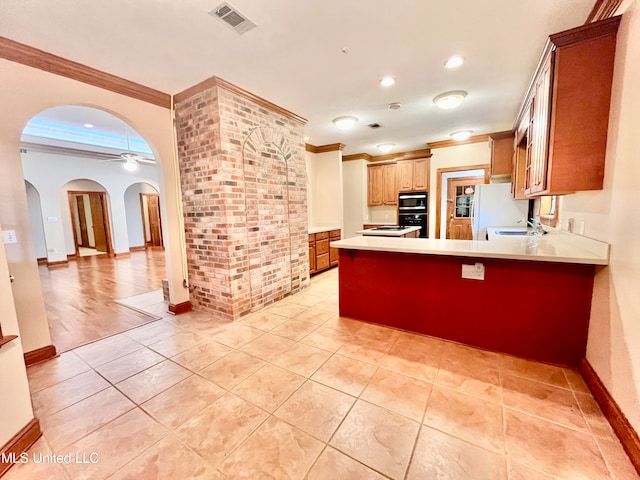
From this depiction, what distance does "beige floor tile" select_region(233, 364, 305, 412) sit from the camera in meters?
1.76

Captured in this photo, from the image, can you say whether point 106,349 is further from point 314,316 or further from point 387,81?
point 387,81

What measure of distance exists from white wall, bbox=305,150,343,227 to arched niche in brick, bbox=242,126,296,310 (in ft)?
6.74

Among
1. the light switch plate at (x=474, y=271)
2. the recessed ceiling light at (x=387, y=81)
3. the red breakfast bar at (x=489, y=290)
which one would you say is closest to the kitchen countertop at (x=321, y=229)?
the red breakfast bar at (x=489, y=290)

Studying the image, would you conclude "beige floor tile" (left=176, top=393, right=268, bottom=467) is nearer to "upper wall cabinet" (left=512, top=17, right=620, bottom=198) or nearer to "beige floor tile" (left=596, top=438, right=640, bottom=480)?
"beige floor tile" (left=596, top=438, right=640, bottom=480)

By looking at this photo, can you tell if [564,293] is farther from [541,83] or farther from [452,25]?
[452,25]

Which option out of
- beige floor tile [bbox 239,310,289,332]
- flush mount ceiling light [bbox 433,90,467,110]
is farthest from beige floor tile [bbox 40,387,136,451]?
flush mount ceiling light [bbox 433,90,467,110]

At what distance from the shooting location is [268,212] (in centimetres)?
348

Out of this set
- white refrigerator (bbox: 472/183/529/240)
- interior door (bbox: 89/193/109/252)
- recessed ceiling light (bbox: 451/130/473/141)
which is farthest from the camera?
interior door (bbox: 89/193/109/252)

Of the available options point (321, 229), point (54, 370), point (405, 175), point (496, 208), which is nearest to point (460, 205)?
A: point (405, 175)

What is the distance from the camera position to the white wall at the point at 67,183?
20.1 ft

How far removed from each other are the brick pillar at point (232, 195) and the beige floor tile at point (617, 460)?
9.86ft

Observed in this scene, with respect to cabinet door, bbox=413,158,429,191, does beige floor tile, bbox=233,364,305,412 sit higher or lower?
lower

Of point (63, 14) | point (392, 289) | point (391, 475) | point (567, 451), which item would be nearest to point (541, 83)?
Result: point (392, 289)

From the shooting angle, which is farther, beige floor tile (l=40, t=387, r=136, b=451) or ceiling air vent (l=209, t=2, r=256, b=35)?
ceiling air vent (l=209, t=2, r=256, b=35)
